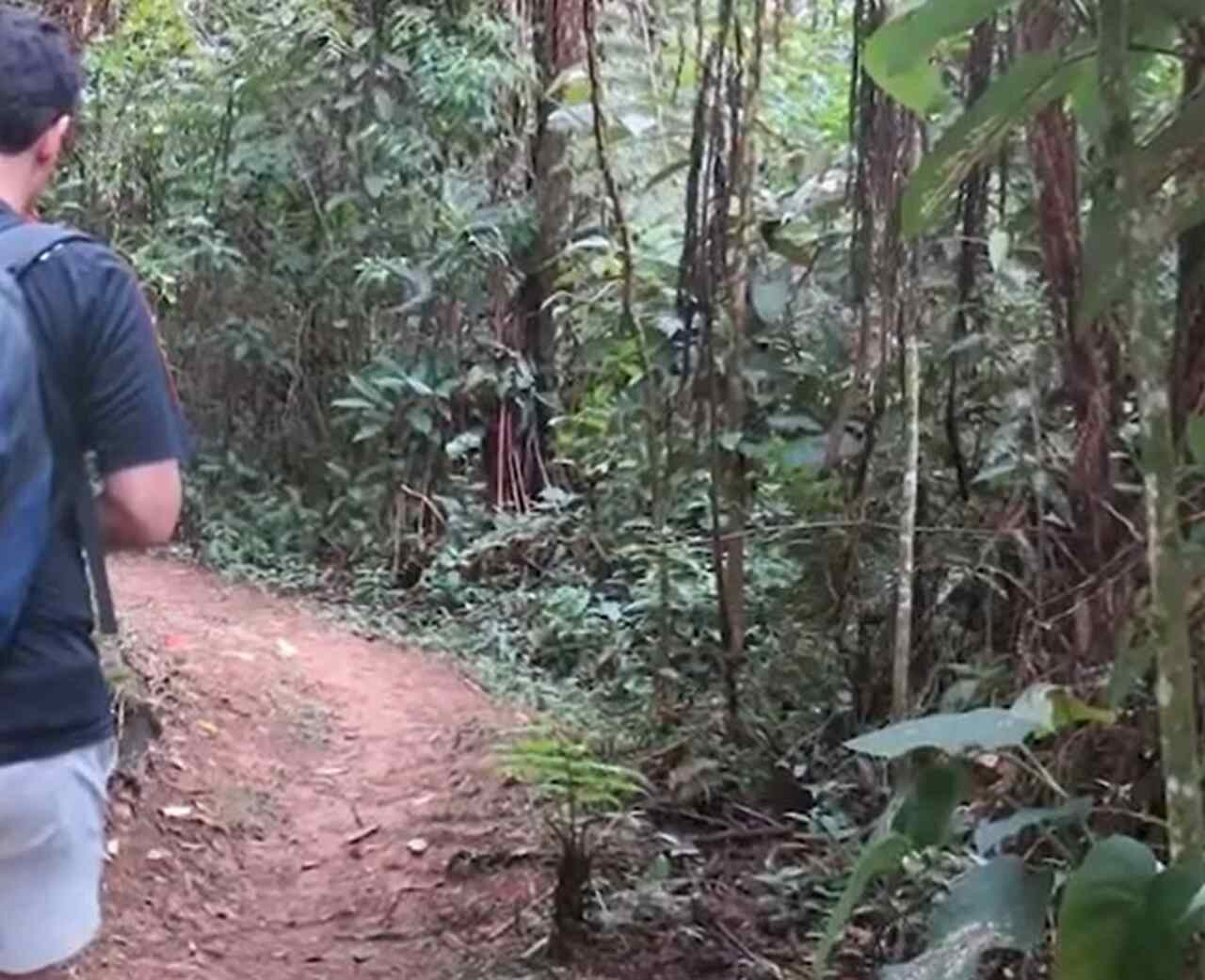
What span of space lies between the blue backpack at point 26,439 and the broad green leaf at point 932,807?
1188 mm

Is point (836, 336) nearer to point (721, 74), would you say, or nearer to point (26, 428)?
point (721, 74)

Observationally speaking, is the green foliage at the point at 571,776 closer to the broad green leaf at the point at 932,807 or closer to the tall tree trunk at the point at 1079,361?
the tall tree trunk at the point at 1079,361

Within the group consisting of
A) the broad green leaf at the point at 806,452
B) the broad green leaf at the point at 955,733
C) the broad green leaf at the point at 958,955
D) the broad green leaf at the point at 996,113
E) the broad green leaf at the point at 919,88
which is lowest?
the broad green leaf at the point at 958,955

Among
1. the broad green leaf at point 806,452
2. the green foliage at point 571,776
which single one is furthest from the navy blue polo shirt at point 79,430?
the broad green leaf at point 806,452

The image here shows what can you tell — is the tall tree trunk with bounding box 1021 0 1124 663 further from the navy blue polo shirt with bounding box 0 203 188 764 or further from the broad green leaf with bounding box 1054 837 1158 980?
the navy blue polo shirt with bounding box 0 203 188 764

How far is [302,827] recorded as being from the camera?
4.96 metres

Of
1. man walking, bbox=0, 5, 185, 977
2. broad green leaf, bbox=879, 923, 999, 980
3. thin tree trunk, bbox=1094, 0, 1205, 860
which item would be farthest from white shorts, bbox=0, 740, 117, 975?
thin tree trunk, bbox=1094, 0, 1205, 860

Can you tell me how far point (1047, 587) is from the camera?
379cm

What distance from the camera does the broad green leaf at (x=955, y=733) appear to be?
2244mm

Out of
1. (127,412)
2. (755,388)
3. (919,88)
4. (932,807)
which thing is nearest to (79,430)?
(127,412)

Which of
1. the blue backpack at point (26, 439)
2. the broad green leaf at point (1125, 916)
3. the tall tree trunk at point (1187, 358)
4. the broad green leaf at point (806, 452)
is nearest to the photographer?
the broad green leaf at point (1125, 916)

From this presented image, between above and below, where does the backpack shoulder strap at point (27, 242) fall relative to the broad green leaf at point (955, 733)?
above

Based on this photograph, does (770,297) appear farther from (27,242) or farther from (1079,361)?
(27,242)

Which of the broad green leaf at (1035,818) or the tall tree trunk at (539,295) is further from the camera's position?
the tall tree trunk at (539,295)
